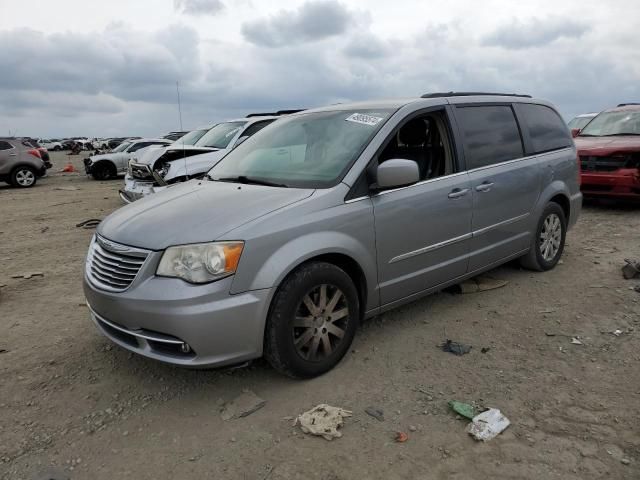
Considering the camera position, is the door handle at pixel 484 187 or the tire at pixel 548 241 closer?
the door handle at pixel 484 187

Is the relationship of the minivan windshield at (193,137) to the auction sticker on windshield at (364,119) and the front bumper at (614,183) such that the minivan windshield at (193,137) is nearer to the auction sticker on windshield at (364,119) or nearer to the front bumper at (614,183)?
the auction sticker on windshield at (364,119)

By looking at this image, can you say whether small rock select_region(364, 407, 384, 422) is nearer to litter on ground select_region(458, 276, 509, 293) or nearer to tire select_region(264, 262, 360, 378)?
tire select_region(264, 262, 360, 378)

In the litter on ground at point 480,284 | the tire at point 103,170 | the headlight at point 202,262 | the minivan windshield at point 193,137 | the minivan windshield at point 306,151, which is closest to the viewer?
the headlight at point 202,262

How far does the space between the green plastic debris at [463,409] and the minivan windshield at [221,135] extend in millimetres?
7063

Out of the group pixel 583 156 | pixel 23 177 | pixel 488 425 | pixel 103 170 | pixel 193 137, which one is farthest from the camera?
pixel 103 170

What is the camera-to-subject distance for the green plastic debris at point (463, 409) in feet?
9.21

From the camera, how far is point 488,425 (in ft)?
8.83

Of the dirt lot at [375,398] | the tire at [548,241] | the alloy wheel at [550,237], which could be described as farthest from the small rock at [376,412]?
the alloy wheel at [550,237]

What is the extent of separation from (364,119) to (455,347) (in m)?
1.78

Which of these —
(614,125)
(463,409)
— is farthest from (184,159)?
(614,125)

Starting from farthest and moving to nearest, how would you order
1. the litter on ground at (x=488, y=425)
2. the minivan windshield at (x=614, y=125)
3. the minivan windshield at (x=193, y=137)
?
the minivan windshield at (x=193, y=137)
the minivan windshield at (x=614, y=125)
the litter on ground at (x=488, y=425)

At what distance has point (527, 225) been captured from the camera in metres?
4.75

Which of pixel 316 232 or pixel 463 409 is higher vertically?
pixel 316 232

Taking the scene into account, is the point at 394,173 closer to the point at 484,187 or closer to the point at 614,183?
the point at 484,187
